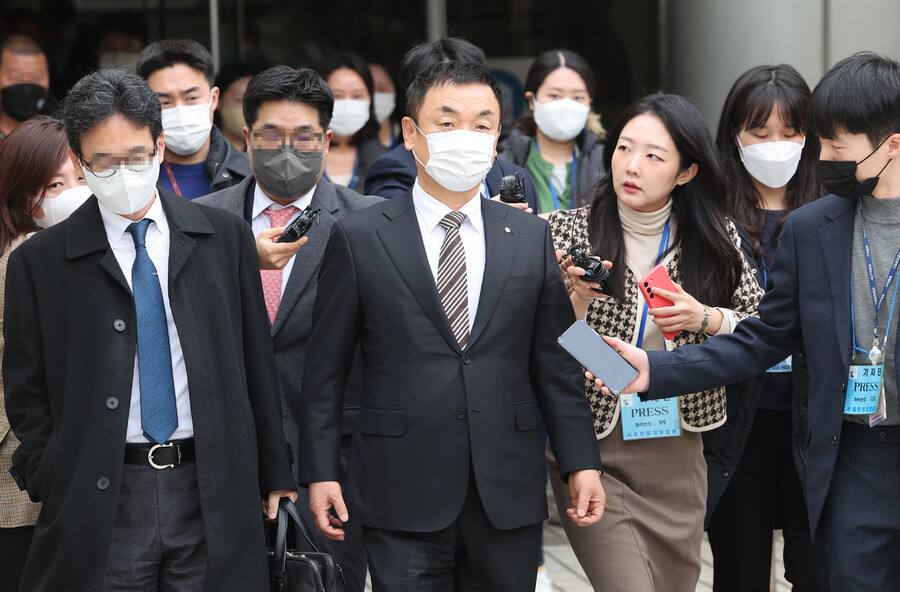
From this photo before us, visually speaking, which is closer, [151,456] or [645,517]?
[151,456]

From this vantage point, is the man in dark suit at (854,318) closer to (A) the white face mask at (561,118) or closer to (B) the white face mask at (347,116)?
(A) the white face mask at (561,118)

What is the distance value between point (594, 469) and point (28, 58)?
14.8 ft

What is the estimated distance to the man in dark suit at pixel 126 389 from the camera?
3.28 metres

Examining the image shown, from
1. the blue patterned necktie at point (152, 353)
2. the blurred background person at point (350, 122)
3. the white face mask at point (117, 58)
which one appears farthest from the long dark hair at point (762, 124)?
the white face mask at point (117, 58)

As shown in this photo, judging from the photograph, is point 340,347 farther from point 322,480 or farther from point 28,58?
point 28,58

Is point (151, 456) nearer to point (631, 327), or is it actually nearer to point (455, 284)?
point (455, 284)

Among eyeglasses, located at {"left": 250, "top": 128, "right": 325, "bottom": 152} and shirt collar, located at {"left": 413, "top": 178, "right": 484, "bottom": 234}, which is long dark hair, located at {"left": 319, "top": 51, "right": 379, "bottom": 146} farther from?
shirt collar, located at {"left": 413, "top": 178, "right": 484, "bottom": 234}

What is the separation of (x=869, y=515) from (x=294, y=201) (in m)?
2.27

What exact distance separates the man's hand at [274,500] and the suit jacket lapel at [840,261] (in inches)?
69.8

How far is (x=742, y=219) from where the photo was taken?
15.9ft

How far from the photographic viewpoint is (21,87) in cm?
647

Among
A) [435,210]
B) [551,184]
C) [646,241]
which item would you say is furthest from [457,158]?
[551,184]

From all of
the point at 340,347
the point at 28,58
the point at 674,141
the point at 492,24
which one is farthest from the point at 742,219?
the point at 492,24

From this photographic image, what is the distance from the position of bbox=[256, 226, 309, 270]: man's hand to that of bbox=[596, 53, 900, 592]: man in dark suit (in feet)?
3.69
